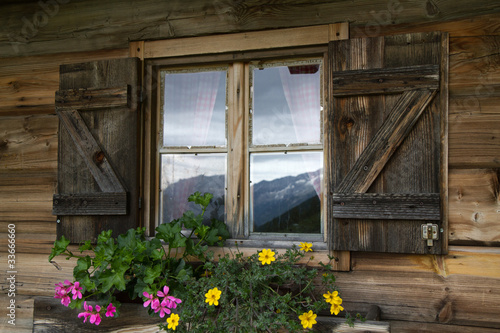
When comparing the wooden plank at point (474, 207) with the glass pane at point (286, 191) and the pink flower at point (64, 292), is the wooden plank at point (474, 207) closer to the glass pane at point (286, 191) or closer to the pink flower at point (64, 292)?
the glass pane at point (286, 191)

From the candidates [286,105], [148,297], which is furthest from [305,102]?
[148,297]

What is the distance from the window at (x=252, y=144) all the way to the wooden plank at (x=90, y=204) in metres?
0.27

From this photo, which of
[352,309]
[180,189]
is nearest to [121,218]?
[180,189]

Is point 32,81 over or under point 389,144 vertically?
over

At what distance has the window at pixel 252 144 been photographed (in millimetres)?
2410

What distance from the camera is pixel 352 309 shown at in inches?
86.2

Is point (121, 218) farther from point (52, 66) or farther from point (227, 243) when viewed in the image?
point (52, 66)

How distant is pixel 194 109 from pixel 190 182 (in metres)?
0.45

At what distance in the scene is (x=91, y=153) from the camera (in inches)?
96.5

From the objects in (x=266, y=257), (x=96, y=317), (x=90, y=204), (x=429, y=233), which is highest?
(x=90, y=204)

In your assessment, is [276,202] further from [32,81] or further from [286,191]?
[32,81]

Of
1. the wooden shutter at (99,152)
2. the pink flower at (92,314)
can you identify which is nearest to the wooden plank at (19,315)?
the wooden shutter at (99,152)

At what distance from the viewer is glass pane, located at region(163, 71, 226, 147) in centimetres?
256

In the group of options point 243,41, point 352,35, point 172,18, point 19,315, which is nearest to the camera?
point 352,35
